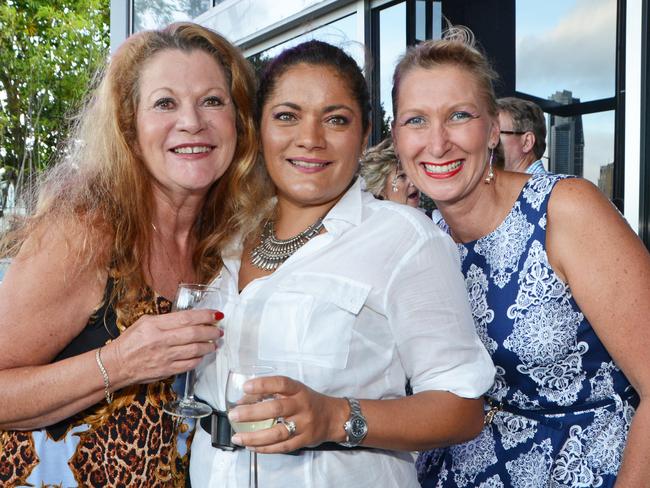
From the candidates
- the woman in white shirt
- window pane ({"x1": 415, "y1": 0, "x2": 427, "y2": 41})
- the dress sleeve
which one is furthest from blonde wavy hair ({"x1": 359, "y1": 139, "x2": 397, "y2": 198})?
window pane ({"x1": 415, "y1": 0, "x2": 427, "y2": 41})

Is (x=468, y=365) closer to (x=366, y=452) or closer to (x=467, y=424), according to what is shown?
(x=467, y=424)

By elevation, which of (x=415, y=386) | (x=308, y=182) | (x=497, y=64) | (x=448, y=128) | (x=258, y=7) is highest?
(x=258, y=7)

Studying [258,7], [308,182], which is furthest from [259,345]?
[258,7]

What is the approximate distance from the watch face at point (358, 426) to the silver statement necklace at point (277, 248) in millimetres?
589

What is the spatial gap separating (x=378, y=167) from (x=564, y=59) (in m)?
2.40

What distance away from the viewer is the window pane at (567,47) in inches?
183

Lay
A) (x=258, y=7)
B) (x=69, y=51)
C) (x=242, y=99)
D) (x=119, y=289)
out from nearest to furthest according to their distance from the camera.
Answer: (x=119, y=289)
(x=242, y=99)
(x=258, y=7)
(x=69, y=51)

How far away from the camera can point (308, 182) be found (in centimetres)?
193

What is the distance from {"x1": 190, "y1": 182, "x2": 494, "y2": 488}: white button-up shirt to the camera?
162 cm

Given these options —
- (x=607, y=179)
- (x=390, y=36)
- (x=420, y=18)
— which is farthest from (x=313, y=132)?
(x=390, y=36)

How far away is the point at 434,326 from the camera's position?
1612 millimetres

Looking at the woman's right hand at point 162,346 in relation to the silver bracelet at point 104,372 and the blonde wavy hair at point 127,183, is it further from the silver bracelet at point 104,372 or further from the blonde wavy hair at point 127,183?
the blonde wavy hair at point 127,183

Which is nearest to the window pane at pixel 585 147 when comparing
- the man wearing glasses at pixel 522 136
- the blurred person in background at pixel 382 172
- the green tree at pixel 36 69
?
the man wearing glasses at pixel 522 136

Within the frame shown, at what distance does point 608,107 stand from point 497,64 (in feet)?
4.32
